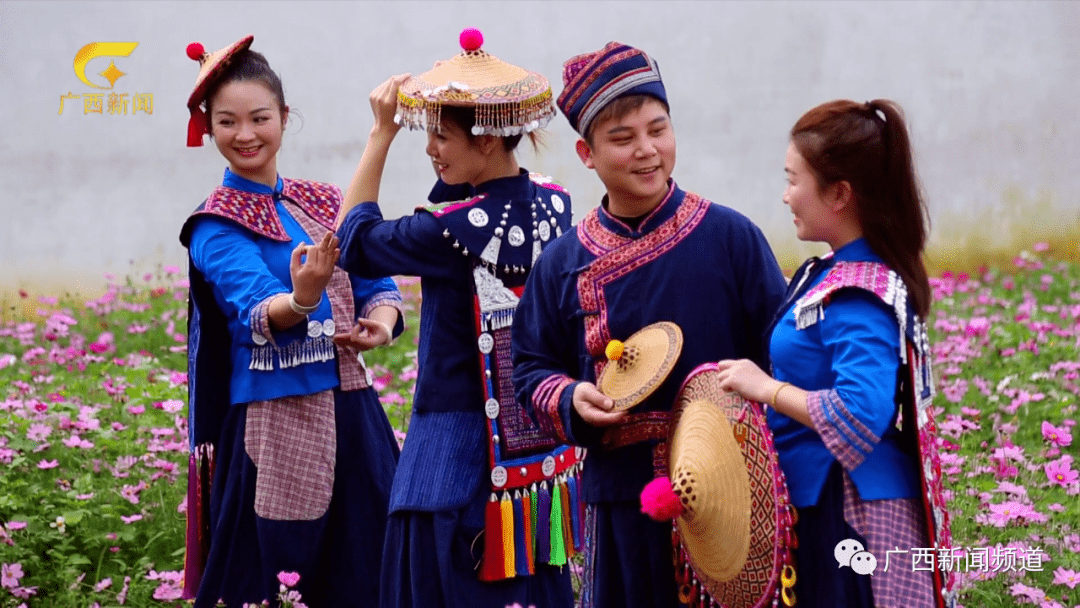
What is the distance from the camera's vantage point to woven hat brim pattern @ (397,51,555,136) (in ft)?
10.6

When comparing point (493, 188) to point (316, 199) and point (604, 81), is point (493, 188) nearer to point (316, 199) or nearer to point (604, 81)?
point (604, 81)

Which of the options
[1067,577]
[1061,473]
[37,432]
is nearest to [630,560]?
[1067,577]

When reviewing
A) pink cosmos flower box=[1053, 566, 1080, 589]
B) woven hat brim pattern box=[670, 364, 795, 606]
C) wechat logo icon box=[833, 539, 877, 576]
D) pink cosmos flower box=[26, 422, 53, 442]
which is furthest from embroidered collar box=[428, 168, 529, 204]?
pink cosmos flower box=[26, 422, 53, 442]

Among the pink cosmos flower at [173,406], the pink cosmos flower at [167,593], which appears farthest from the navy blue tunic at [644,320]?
the pink cosmos flower at [173,406]

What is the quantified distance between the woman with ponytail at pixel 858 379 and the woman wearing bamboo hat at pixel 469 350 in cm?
85

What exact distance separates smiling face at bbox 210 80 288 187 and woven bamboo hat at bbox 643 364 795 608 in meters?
1.69

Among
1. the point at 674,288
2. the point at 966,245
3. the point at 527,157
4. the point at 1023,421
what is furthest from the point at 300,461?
the point at 966,245

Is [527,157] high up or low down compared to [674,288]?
up

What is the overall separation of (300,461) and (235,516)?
10.7 inches

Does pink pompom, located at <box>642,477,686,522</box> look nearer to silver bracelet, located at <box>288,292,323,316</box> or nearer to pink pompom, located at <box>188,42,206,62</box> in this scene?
silver bracelet, located at <box>288,292,323,316</box>

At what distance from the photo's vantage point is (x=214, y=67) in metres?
3.64

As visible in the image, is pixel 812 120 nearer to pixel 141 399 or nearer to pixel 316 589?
pixel 316 589

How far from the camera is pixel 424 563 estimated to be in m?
3.30

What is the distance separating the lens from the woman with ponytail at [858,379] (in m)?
2.49
